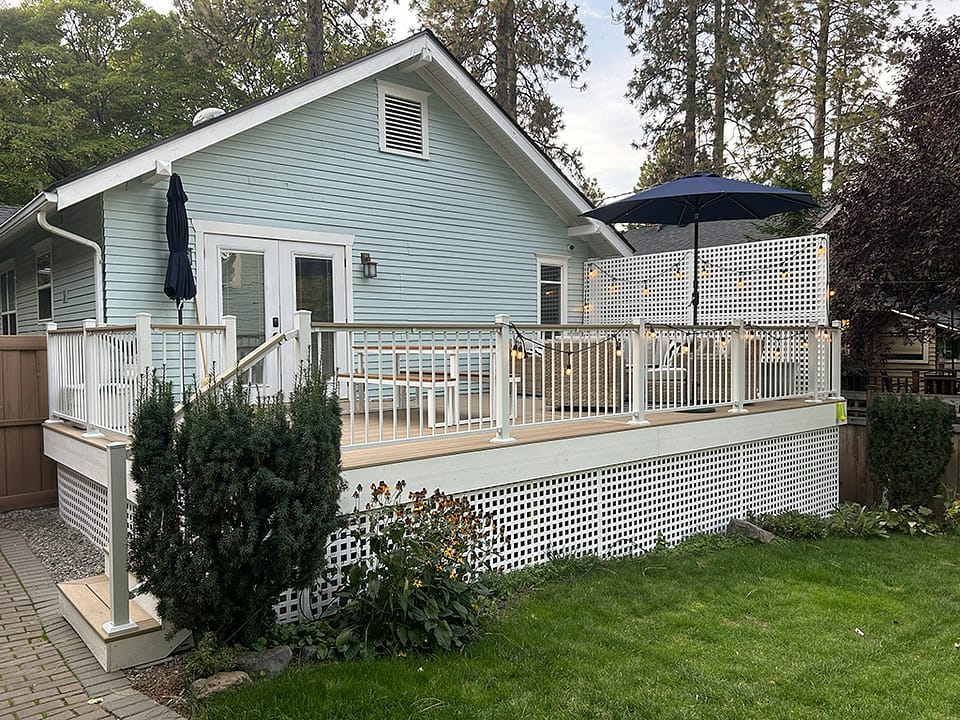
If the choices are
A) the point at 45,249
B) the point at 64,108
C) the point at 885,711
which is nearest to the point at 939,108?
the point at 885,711

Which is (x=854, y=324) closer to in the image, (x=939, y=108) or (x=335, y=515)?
(x=939, y=108)

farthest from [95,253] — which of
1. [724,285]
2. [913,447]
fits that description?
[913,447]

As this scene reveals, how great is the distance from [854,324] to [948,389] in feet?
10.7

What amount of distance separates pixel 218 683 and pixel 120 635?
71 cm

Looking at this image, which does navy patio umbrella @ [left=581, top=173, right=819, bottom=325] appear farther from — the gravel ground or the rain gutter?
the gravel ground

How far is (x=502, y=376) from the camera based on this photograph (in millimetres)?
5434

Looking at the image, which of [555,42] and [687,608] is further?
[555,42]

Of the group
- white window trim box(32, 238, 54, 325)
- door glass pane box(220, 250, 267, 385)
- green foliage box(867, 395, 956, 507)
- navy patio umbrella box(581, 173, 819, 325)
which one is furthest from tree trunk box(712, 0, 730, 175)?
white window trim box(32, 238, 54, 325)

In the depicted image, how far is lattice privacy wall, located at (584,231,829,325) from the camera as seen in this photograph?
8.68m

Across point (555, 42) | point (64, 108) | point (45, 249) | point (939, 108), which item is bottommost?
point (45, 249)

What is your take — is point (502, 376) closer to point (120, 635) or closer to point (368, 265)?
point (120, 635)

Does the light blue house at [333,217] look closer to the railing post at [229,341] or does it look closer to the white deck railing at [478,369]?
the white deck railing at [478,369]

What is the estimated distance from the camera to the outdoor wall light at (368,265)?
839cm

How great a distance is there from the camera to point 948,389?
1234 centimetres
